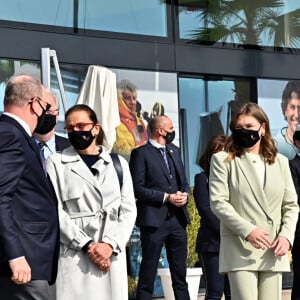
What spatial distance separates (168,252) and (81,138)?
3067 millimetres

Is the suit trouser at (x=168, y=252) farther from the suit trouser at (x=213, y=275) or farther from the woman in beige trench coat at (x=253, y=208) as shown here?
the woman in beige trench coat at (x=253, y=208)

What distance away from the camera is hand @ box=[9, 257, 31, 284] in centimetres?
449

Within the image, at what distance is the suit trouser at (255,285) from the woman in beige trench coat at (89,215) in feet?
→ 2.57

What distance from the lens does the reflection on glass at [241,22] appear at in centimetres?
1200

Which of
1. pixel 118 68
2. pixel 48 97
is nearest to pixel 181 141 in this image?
pixel 118 68

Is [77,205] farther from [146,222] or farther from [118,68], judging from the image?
[118,68]

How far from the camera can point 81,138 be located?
20.5 ft

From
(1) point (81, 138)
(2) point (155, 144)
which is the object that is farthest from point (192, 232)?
(1) point (81, 138)

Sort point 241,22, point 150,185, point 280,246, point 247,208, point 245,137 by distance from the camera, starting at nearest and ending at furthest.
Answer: point 280,246 → point 247,208 → point 245,137 → point 150,185 → point 241,22

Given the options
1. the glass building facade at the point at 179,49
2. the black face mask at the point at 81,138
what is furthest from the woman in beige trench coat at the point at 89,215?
the glass building facade at the point at 179,49

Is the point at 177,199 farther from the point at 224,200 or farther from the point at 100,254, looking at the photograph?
the point at 100,254

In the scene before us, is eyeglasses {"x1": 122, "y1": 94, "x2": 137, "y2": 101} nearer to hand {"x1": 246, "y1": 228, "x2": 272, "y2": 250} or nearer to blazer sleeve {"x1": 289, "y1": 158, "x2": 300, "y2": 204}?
blazer sleeve {"x1": 289, "y1": 158, "x2": 300, "y2": 204}

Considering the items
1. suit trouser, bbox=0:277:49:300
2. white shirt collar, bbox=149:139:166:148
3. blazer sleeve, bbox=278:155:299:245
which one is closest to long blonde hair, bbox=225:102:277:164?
blazer sleeve, bbox=278:155:299:245

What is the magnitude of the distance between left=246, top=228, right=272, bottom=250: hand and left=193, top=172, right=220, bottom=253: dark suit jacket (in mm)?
2504
